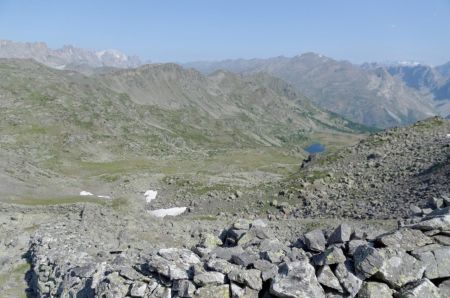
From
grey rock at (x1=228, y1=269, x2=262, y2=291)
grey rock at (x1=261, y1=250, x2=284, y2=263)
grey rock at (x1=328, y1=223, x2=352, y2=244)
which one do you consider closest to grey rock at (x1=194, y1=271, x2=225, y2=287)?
grey rock at (x1=228, y1=269, x2=262, y2=291)

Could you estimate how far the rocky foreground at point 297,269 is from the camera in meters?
18.5

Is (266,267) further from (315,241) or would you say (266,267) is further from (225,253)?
(315,241)

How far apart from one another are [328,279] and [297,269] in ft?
4.47

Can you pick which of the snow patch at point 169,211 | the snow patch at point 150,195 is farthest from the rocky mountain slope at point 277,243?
the snow patch at point 150,195

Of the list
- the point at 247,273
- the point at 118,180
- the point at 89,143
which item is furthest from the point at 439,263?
the point at 89,143

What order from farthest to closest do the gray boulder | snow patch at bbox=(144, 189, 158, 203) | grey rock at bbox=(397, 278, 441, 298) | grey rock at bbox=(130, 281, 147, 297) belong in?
snow patch at bbox=(144, 189, 158, 203) → grey rock at bbox=(130, 281, 147, 297) → the gray boulder → grey rock at bbox=(397, 278, 441, 298)

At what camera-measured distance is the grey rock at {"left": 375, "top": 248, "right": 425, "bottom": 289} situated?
18.3 metres

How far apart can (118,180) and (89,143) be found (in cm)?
7236

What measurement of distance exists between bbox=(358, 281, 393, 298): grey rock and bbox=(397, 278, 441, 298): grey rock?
1.58 feet

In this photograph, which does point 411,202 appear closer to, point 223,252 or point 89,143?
point 223,252

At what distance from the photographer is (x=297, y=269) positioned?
1912 centimetres

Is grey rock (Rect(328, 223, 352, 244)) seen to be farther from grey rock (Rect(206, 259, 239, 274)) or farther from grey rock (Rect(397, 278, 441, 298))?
grey rock (Rect(206, 259, 239, 274))

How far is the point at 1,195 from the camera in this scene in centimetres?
7069

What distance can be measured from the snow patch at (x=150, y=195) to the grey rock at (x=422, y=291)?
6419 cm
